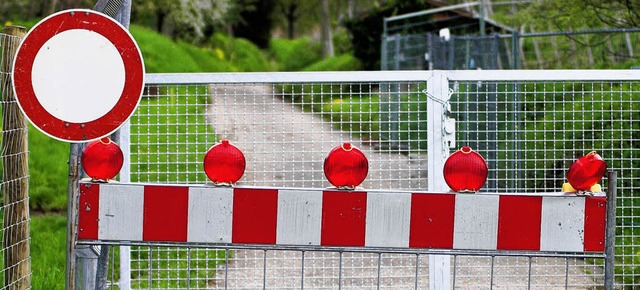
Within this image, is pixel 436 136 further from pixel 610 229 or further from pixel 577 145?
pixel 577 145

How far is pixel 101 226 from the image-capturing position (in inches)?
179

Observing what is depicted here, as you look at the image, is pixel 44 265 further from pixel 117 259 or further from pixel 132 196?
pixel 132 196

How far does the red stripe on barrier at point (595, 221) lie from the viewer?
4.48 metres

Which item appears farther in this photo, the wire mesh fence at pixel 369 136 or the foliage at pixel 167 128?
the foliage at pixel 167 128

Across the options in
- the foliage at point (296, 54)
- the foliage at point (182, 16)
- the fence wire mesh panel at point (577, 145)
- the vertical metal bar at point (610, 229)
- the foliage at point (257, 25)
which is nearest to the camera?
the vertical metal bar at point (610, 229)

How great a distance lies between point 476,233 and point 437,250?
0.61 feet

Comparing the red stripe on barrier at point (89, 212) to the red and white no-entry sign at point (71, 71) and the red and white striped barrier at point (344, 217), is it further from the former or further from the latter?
the red and white no-entry sign at point (71, 71)

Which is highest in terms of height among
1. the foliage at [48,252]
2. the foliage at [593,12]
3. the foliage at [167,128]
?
the foliage at [593,12]

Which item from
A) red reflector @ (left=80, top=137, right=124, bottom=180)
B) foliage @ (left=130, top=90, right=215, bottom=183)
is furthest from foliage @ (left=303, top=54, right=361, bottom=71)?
red reflector @ (left=80, top=137, right=124, bottom=180)

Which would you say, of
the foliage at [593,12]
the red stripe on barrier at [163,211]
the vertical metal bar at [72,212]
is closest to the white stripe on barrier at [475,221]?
the red stripe on barrier at [163,211]

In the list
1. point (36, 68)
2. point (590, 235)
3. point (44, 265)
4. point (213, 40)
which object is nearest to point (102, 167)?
point (36, 68)

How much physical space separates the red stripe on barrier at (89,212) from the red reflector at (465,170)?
1545 mm

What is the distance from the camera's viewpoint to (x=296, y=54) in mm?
58344

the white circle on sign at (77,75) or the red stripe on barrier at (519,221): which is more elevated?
the white circle on sign at (77,75)
